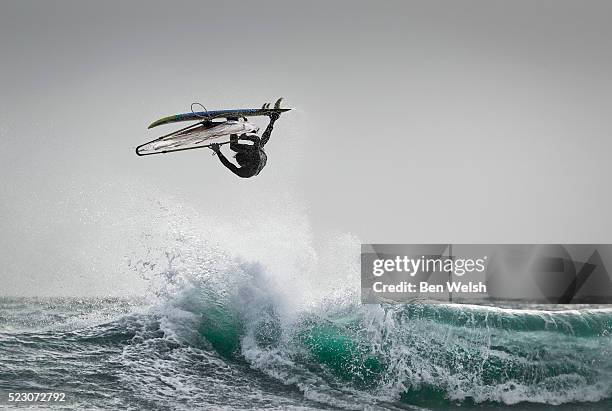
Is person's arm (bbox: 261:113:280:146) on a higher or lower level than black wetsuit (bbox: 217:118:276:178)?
higher

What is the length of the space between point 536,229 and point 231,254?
2.69 m

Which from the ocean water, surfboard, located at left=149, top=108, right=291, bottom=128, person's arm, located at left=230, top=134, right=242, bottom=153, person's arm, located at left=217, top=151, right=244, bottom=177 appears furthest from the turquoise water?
surfboard, located at left=149, top=108, right=291, bottom=128

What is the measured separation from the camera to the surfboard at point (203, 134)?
4.33 meters

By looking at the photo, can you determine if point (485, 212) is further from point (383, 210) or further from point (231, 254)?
point (231, 254)

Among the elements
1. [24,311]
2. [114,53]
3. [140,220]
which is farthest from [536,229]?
[24,311]

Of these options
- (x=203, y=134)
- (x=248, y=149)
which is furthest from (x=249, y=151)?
(x=203, y=134)

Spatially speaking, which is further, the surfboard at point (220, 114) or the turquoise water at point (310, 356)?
the surfboard at point (220, 114)

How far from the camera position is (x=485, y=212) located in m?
5.45

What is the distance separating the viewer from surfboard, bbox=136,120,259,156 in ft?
14.2

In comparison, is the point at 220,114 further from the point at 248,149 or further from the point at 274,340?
the point at 274,340

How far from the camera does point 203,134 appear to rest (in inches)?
173

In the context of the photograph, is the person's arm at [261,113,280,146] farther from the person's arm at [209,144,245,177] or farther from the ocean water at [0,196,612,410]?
the ocean water at [0,196,612,410]

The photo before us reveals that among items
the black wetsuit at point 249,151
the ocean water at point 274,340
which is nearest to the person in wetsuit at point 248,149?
the black wetsuit at point 249,151

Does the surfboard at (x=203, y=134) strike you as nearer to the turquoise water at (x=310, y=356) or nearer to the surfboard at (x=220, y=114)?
the surfboard at (x=220, y=114)
